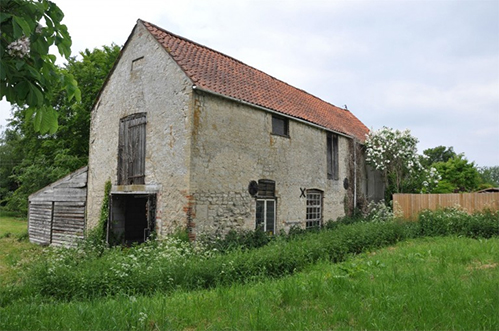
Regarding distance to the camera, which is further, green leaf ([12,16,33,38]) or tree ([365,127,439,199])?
tree ([365,127,439,199])

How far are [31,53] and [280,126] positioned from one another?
11191mm

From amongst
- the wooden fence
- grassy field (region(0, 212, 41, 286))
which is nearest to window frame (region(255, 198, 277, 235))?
the wooden fence

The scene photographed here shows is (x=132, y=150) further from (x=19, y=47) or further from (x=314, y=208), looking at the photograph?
(x=19, y=47)

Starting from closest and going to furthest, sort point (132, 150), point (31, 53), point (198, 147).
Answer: point (31, 53)
point (198, 147)
point (132, 150)

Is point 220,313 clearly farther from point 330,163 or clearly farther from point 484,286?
point 330,163

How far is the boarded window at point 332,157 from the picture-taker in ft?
55.1

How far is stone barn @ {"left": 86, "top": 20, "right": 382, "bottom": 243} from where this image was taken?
426 inches

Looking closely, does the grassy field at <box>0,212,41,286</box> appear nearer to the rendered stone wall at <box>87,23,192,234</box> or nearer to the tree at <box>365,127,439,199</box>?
the rendered stone wall at <box>87,23,192,234</box>

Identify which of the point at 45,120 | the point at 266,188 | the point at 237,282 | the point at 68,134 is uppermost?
the point at 68,134

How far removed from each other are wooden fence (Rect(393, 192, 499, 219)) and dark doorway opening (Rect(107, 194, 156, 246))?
11.1 m

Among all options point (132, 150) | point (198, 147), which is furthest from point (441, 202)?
point (132, 150)

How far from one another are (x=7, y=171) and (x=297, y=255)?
39678mm

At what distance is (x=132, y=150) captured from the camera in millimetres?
12453

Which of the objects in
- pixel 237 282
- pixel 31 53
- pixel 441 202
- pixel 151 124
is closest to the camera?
pixel 31 53
